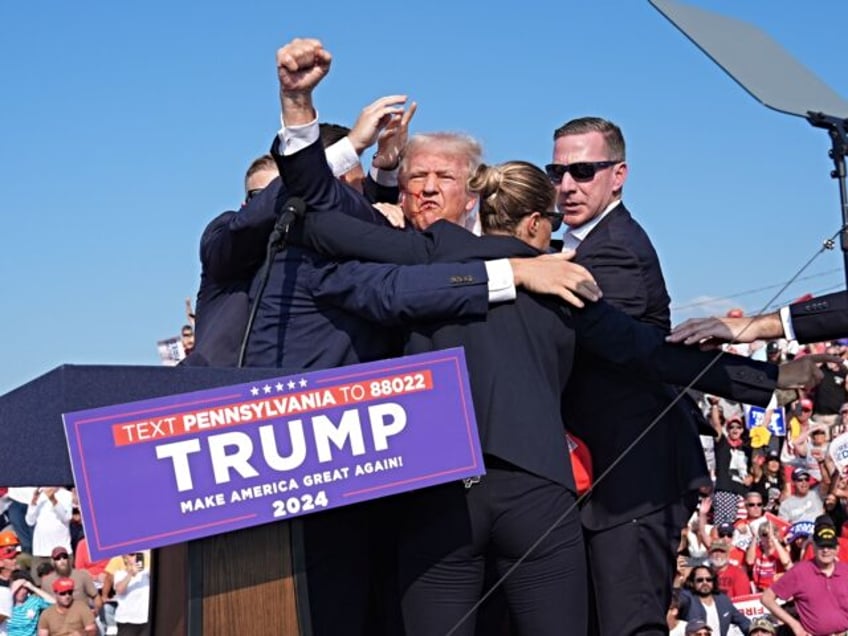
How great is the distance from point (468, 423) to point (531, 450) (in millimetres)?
261

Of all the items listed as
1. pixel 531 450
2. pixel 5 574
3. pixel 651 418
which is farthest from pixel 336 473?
pixel 5 574

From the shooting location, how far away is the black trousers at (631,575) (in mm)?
4055

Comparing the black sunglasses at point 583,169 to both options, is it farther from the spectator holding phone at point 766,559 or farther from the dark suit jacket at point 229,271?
the spectator holding phone at point 766,559

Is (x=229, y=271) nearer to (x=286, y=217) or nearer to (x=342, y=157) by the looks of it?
(x=342, y=157)

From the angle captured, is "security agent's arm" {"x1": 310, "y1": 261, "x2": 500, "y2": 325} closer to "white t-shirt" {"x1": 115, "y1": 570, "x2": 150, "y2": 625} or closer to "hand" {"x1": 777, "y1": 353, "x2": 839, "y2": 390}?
"hand" {"x1": 777, "y1": 353, "x2": 839, "y2": 390}

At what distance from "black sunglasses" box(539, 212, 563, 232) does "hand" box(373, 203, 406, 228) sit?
531 millimetres

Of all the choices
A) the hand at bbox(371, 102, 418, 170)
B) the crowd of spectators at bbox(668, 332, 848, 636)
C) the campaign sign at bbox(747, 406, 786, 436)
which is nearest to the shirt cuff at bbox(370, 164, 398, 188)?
the hand at bbox(371, 102, 418, 170)

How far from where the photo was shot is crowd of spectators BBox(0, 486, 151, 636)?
11.8m

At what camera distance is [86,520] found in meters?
3.05

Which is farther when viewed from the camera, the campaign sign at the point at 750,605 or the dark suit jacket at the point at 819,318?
the campaign sign at the point at 750,605

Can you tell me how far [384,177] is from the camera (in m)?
4.72

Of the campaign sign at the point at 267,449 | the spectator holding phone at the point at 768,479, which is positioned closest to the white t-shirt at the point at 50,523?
the spectator holding phone at the point at 768,479

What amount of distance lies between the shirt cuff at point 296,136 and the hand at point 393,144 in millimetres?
879

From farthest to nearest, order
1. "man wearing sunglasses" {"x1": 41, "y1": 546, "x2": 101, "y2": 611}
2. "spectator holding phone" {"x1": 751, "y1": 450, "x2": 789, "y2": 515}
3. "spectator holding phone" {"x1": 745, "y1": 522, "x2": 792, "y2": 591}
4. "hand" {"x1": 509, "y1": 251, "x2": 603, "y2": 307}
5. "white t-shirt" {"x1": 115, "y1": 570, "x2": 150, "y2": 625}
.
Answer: "spectator holding phone" {"x1": 751, "y1": 450, "x2": 789, "y2": 515}, "spectator holding phone" {"x1": 745, "y1": 522, "x2": 792, "y2": 591}, "man wearing sunglasses" {"x1": 41, "y1": 546, "x2": 101, "y2": 611}, "white t-shirt" {"x1": 115, "y1": 570, "x2": 150, "y2": 625}, "hand" {"x1": 509, "y1": 251, "x2": 603, "y2": 307}
